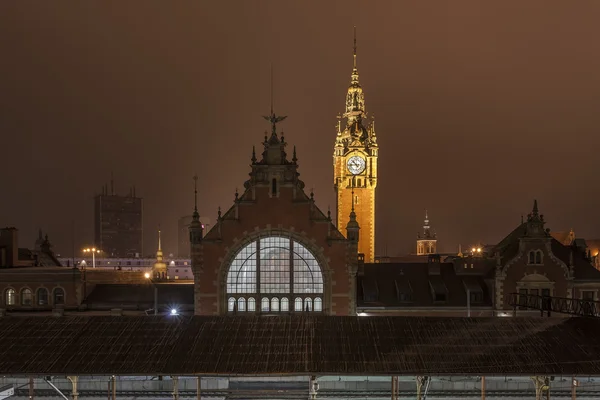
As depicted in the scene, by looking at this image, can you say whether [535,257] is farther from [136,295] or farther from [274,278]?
[136,295]

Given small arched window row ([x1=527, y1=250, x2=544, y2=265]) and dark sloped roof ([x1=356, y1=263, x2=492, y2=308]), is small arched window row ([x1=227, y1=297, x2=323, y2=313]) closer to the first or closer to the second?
dark sloped roof ([x1=356, y1=263, x2=492, y2=308])

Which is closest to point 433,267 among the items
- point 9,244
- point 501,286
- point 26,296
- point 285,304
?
point 501,286

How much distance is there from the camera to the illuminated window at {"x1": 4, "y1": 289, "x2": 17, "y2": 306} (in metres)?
60.8

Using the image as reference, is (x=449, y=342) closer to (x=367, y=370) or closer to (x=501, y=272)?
(x=367, y=370)

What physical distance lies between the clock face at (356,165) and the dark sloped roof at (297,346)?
2391 inches

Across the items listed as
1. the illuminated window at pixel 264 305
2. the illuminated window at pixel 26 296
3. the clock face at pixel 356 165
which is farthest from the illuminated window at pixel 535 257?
the illuminated window at pixel 26 296

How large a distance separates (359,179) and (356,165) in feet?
7.96

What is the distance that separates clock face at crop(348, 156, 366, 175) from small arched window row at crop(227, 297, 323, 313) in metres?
43.7

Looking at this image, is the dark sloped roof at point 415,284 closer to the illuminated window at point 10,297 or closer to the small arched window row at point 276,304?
the small arched window row at point 276,304

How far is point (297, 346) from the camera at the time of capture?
104 ft

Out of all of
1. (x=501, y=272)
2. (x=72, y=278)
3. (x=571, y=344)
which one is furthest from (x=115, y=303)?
(x=571, y=344)

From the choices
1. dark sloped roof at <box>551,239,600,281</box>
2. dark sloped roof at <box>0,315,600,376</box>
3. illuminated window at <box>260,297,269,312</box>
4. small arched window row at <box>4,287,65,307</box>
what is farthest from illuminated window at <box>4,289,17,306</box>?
dark sloped roof at <box>551,239,600,281</box>

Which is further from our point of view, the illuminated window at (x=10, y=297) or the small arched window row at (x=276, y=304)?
the illuminated window at (x=10, y=297)

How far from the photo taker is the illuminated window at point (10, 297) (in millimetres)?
60750
